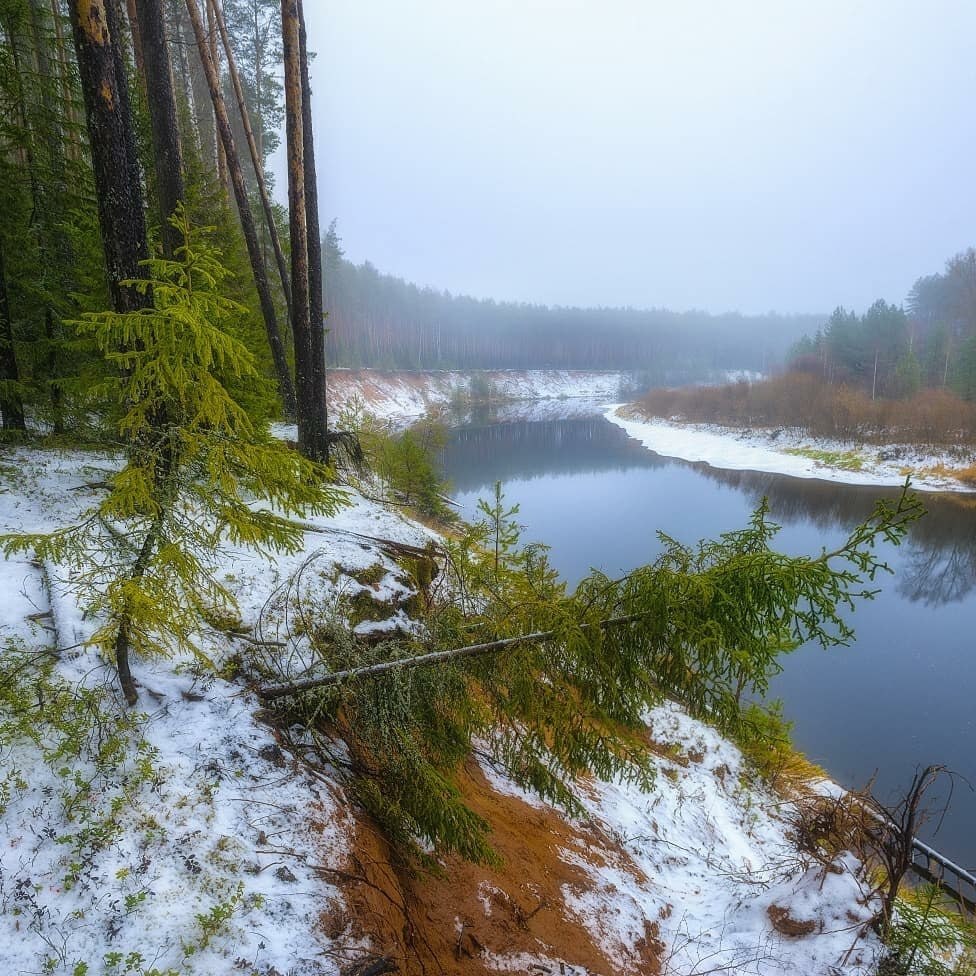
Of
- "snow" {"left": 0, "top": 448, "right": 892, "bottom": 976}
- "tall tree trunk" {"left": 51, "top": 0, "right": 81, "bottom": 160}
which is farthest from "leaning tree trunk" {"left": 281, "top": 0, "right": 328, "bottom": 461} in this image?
"tall tree trunk" {"left": 51, "top": 0, "right": 81, "bottom": 160}

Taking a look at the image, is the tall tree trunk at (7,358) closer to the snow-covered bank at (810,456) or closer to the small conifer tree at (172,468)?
the small conifer tree at (172,468)

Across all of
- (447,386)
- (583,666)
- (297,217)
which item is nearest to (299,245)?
(297,217)

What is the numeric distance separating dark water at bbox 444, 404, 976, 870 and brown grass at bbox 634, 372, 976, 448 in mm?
7974

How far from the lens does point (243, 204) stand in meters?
9.98

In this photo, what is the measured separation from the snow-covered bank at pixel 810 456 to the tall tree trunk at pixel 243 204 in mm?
27231

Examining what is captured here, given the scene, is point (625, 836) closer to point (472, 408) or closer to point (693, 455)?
point (693, 455)

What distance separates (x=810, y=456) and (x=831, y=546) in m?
18.4

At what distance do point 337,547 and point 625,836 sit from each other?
4.92m

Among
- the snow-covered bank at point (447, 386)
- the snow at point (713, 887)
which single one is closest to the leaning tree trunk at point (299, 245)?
the snow at point (713, 887)

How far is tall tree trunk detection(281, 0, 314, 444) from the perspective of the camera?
772 cm

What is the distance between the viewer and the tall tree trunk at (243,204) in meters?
9.08

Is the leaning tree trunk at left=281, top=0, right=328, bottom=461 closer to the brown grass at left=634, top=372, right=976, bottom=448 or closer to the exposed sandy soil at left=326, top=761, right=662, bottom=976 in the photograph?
the exposed sandy soil at left=326, top=761, right=662, bottom=976

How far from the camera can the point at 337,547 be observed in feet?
20.6

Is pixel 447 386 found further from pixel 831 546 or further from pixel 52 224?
pixel 52 224
